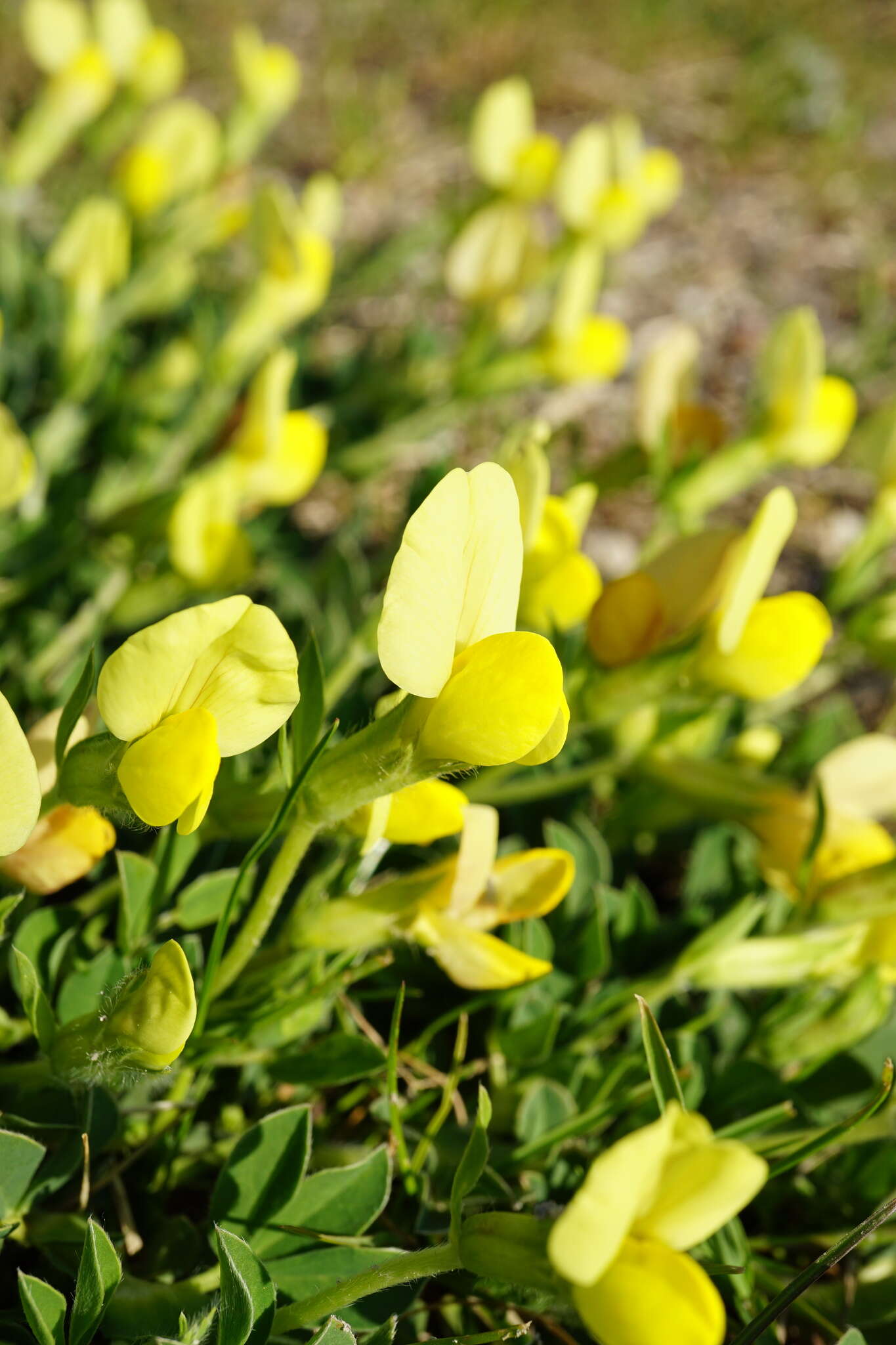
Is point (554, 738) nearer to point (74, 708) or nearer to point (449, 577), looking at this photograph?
point (449, 577)

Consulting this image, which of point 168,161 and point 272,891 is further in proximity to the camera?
point 168,161

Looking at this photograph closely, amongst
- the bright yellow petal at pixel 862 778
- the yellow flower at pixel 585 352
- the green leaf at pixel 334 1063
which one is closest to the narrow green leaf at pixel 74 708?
the green leaf at pixel 334 1063

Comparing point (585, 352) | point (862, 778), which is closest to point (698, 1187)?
point (862, 778)

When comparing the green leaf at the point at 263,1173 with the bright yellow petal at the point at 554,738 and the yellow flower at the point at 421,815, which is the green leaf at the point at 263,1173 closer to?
the yellow flower at the point at 421,815

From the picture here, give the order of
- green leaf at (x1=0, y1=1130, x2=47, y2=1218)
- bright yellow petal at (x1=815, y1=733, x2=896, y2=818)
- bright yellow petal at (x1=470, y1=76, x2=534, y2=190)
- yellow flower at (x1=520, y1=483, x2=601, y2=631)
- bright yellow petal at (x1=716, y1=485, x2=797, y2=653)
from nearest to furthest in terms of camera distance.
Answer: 1. green leaf at (x1=0, y1=1130, x2=47, y2=1218)
2. bright yellow petal at (x1=716, y1=485, x2=797, y2=653)
3. yellow flower at (x1=520, y1=483, x2=601, y2=631)
4. bright yellow petal at (x1=815, y1=733, x2=896, y2=818)
5. bright yellow petal at (x1=470, y1=76, x2=534, y2=190)

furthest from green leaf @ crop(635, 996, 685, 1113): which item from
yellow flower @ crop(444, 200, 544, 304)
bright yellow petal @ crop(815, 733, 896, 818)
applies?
yellow flower @ crop(444, 200, 544, 304)

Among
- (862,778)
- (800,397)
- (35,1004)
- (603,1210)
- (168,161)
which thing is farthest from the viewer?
(168,161)

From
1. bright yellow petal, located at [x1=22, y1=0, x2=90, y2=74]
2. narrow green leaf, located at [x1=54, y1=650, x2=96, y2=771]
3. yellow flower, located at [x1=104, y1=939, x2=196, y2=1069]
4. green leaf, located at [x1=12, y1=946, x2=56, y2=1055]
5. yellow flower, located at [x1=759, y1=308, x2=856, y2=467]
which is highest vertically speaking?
bright yellow petal, located at [x1=22, y1=0, x2=90, y2=74]

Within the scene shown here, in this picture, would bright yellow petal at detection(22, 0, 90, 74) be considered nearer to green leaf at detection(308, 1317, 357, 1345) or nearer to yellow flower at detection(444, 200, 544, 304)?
yellow flower at detection(444, 200, 544, 304)
